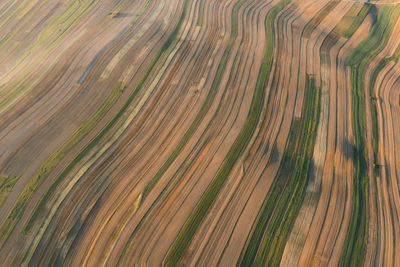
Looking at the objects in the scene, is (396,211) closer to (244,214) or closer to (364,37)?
(244,214)

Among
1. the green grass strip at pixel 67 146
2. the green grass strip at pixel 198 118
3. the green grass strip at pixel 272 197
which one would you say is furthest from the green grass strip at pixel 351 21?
the green grass strip at pixel 67 146

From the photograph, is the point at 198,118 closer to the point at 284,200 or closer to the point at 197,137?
the point at 197,137

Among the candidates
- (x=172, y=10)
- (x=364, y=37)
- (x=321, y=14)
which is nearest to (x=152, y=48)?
(x=172, y=10)

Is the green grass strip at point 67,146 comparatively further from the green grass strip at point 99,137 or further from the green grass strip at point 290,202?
the green grass strip at point 290,202

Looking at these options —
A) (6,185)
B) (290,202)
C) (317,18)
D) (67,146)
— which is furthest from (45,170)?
(317,18)

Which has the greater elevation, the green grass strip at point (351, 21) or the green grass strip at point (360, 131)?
the green grass strip at point (351, 21)

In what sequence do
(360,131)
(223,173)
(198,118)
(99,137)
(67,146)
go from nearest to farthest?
(223,173) → (67,146) → (99,137) → (198,118) → (360,131)
